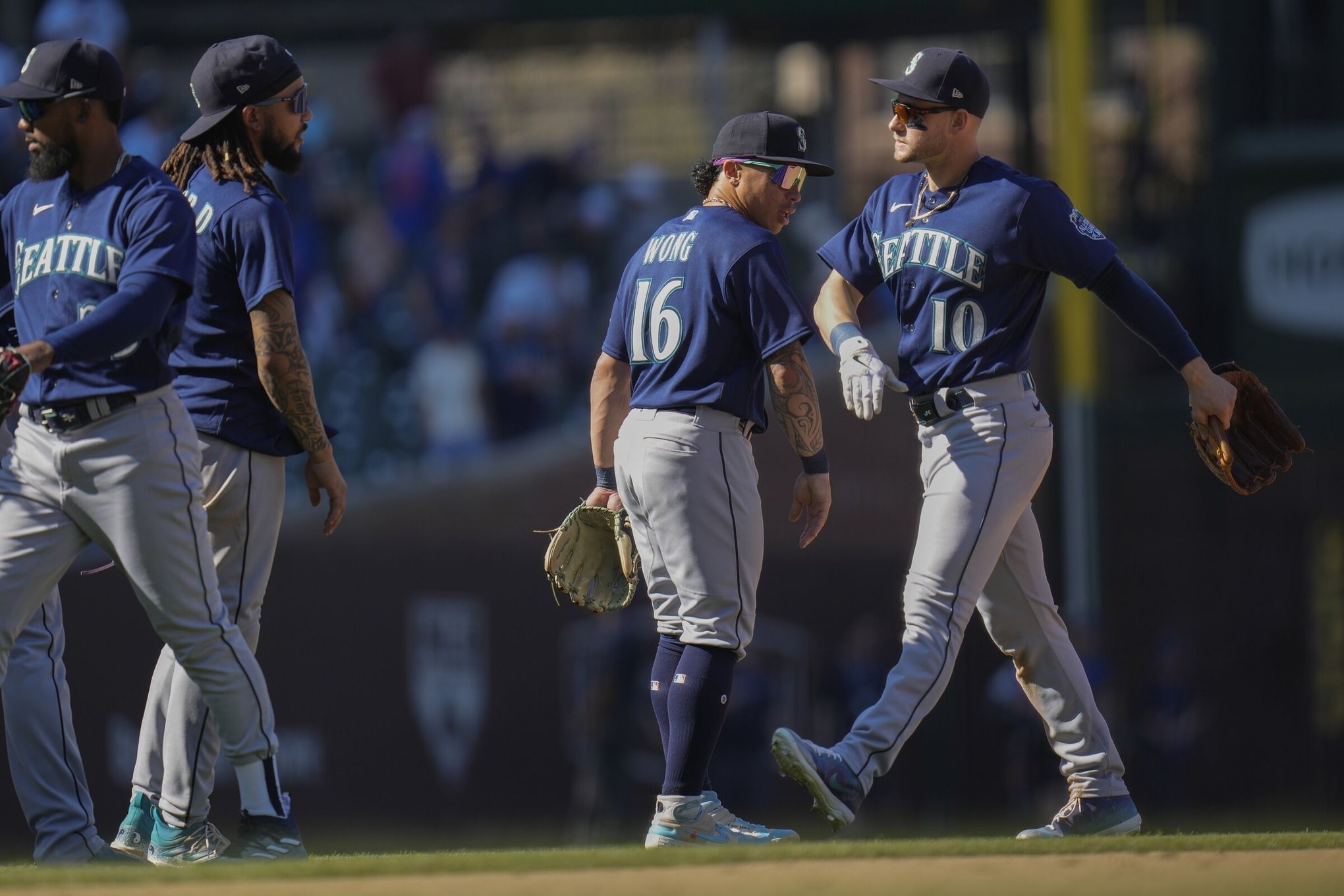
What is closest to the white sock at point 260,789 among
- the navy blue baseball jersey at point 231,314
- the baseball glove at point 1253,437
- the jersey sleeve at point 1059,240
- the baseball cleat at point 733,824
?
the navy blue baseball jersey at point 231,314

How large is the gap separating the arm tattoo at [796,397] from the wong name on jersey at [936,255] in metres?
0.35

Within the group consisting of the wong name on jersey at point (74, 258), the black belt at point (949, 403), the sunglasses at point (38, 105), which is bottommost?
the black belt at point (949, 403)

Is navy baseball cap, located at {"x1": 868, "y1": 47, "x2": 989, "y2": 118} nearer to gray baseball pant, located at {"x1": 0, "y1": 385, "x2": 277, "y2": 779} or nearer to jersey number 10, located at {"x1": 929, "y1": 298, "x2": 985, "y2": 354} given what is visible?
jersey number 10, located at {"x1": 929, "y1": 298, "x2": 985, "y2": 354}

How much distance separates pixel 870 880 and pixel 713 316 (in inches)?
57.7

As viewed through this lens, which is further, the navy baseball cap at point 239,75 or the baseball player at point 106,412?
the navy baseball cap at point 239,75

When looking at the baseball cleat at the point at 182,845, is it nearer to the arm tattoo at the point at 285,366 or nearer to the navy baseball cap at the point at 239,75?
the arm tattoo at the point at 285,366

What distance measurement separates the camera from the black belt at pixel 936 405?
4.55 m

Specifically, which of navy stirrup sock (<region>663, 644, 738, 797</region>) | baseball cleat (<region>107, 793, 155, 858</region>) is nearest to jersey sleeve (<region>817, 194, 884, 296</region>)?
navy stirrup sock (<region>663, 644, 738, 797</region>)

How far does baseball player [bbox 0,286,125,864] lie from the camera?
4375mm

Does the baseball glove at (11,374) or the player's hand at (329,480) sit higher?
the baseball glove at (11,374)

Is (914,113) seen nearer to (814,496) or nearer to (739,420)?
(739,420)

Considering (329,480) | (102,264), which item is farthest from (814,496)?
(102,264)

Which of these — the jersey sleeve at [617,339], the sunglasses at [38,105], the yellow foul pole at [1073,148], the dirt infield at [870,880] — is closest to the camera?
the dirt infield at [870,880]

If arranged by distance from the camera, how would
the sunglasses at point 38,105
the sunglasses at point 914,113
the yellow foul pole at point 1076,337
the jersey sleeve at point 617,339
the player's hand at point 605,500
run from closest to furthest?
the sunglasses at point 38,105, the sunglasses at point 914,113, the jersey sleeve at point 617,339, the player's hand at point 605,500, the yellow foul pole at point 1076,337
